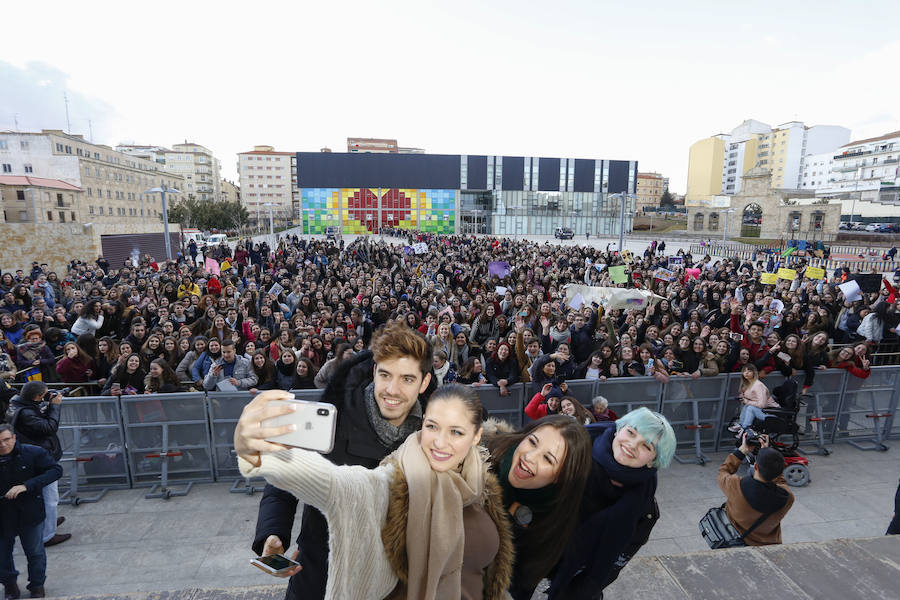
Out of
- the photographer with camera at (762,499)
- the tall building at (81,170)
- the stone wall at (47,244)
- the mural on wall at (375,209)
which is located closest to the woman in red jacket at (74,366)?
the photographer with camera at (762,499)

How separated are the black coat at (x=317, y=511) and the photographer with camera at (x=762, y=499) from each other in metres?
2.85

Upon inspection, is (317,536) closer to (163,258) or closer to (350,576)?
(350,576)

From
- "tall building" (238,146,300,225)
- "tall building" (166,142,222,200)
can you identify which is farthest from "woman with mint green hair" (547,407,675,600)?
"tall building" (166,142,222,200)

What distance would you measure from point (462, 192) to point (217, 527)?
64.0 meters

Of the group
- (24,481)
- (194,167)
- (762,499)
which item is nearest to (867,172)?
(762,499)

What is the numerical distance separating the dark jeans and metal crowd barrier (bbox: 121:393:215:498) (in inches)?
64.9

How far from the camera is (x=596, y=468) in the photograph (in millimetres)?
2371

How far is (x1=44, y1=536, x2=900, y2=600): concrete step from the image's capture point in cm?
221

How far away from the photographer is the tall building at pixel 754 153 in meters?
100

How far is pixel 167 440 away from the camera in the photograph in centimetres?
592

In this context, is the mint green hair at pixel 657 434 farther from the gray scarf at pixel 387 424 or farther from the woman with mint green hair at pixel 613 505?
the gray scarf at pixel 387 424

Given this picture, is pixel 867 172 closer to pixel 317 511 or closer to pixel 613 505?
pixel 613 505

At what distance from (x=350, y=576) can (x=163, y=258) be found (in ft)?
114

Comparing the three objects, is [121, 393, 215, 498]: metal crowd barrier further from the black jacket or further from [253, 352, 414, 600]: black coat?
[253, 352, 414, 600]: black coat
